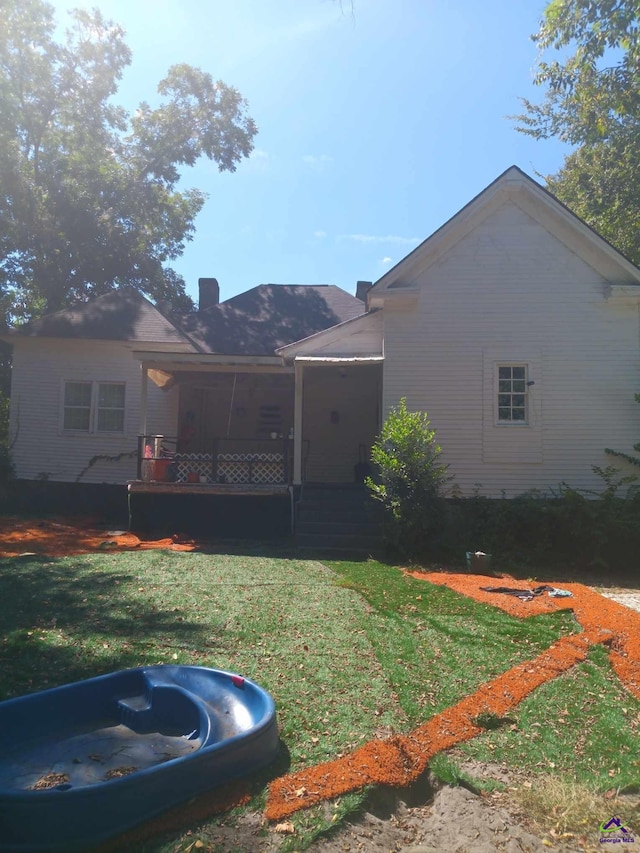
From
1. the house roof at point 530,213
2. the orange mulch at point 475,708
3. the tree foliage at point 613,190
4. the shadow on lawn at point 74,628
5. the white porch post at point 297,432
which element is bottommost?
the orange mulch at point 475,708

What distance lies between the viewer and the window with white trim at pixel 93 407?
728 inches

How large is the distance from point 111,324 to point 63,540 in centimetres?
700

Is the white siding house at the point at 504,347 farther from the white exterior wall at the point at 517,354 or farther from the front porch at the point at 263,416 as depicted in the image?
the front porch at the point at 263,416

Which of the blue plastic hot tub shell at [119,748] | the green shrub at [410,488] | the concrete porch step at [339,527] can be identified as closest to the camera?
the blue plastic hot tub shell at [119,748]

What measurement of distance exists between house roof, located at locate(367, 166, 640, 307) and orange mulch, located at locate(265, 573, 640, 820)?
7.81 meters

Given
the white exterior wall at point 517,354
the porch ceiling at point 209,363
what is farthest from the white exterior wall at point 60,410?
the white exterior wall at point 517,354

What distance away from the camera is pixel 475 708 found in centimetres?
539

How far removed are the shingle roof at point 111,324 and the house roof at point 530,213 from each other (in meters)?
6.05

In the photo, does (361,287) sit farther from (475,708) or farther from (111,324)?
(475,708)

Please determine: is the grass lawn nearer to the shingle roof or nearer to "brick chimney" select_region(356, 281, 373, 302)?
the shingle roof

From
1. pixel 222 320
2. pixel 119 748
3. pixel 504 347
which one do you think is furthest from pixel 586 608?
pixel 222 320

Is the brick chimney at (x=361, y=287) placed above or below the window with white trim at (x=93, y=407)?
above

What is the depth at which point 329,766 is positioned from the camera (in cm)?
437

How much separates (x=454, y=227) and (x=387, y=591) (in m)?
8.77
